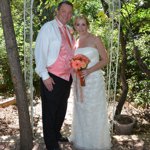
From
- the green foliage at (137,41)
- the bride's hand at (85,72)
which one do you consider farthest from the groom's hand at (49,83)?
the green foliage at (137,41)

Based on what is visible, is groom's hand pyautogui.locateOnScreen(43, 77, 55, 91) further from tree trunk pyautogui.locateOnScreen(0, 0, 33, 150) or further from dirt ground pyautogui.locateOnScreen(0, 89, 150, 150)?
dirt ground pyautogui.locateOnScreen(0, 89, 150, 150)

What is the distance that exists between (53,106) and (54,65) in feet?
1.69

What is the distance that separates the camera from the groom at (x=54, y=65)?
13.2 ft

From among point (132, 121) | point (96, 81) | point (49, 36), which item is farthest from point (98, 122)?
point (132, 121)

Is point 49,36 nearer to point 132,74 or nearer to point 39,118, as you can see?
→ point 39,118

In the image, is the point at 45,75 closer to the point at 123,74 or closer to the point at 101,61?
the point at 101,61

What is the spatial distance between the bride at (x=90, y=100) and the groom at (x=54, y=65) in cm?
19

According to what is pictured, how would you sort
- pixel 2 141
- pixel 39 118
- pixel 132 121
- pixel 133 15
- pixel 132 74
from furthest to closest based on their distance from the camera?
pixel 132 74 < pixel 39 118 < pixel 132 121 < pixel 133 15 < pixel 2 141

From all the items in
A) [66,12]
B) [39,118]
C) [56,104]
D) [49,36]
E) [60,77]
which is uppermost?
[66,12]

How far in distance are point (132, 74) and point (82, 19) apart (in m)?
5.71

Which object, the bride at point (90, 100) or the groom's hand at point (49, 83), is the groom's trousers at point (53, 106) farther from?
the bride at point (90, 100)

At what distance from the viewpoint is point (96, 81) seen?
4.44m

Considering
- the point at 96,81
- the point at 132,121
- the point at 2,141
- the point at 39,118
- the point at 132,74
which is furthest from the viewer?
the point at 132,74

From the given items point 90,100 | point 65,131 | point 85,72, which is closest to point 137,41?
point 65,131
